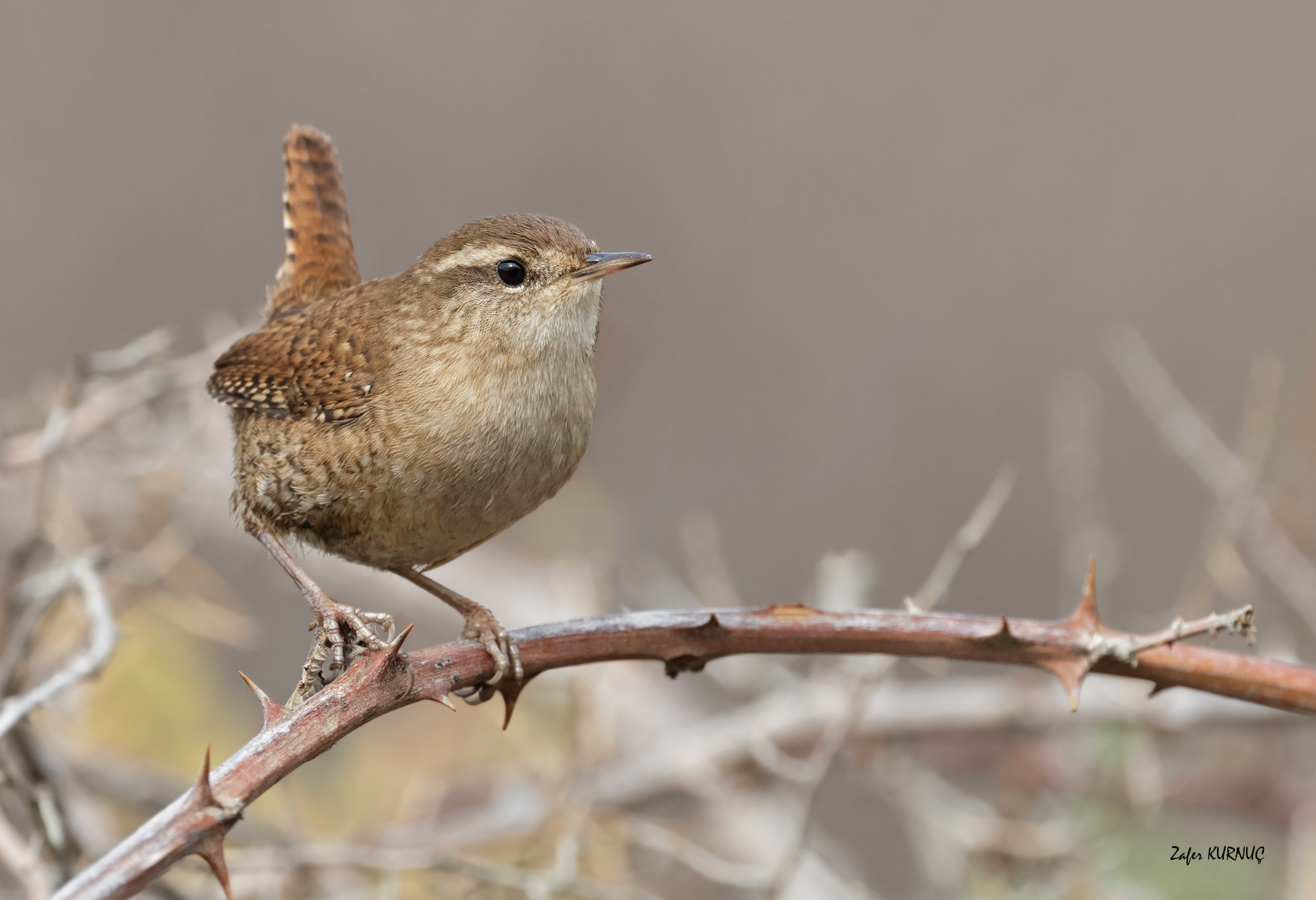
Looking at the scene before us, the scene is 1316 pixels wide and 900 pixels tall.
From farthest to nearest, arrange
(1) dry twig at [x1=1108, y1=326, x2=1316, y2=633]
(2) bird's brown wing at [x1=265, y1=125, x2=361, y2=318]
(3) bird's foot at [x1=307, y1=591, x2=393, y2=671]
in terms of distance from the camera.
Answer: (2) bird's brown wing at [x1=265, y1=125, x2=361, y2=318] → (1) dry twig at [x1=1108, y1=326, x2=1316, y2=633] → (3) bird's foot at [x1=307, y1=591, x2=393, y2=671]

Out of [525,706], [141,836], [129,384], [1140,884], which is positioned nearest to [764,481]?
[525,706]

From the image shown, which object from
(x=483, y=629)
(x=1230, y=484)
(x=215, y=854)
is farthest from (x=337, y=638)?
(x=1230, y=484)

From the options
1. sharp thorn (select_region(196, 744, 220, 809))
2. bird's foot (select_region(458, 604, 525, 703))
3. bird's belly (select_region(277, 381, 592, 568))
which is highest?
bird's belly (select_region(277, 381, 592, 568))

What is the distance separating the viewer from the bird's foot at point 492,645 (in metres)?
1.66

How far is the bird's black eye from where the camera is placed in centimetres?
235

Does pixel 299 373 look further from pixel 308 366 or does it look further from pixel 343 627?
pixel 343 627

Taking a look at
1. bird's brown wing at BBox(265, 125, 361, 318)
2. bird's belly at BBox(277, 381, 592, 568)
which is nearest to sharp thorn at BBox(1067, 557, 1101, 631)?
bird's belly at BBox(277, 381, 592, 568)

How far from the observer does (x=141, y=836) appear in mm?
1207

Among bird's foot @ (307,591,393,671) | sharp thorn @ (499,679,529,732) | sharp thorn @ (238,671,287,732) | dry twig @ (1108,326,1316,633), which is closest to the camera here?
sharp thorn @ (238,671,287,732)

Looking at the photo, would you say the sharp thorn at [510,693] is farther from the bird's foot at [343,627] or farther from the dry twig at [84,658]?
the dry twig at [84,658]

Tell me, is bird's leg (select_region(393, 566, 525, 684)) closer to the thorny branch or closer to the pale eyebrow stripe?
the thorny branch

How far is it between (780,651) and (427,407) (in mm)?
820

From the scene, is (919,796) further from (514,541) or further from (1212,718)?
(514,541)

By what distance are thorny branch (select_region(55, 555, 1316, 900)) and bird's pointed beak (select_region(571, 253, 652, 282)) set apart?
0.84 metres
